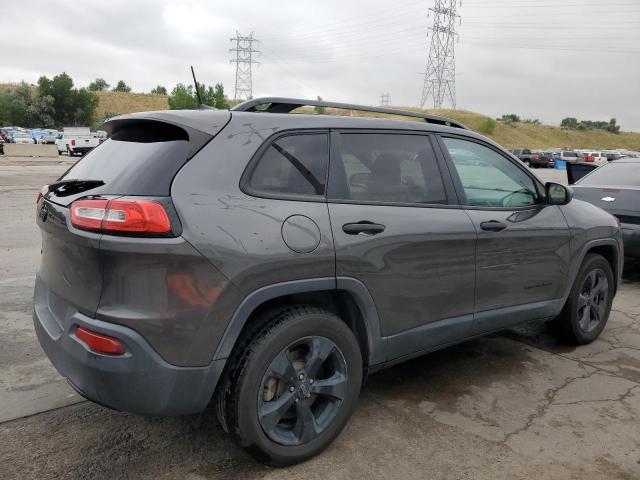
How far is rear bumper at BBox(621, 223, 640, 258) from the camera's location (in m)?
6.52

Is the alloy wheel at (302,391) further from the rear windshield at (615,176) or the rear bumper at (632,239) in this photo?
the rear windshield at (615,176)

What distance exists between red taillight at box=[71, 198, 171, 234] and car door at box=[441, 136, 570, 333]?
188cm

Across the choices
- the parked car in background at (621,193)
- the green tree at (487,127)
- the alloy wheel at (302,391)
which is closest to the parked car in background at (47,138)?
A: the parked car in background at (621,193)

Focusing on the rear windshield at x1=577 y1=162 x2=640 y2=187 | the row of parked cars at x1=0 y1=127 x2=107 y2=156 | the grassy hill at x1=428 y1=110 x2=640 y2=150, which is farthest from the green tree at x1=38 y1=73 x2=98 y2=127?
the rear windshield at x1=577 y1=162 x2=640 y2=187

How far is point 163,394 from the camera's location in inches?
92.9

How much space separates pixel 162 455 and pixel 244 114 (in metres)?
1.73

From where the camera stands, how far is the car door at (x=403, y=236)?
9.34 feet

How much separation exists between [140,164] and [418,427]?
2.02 m

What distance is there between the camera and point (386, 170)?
3.13 m

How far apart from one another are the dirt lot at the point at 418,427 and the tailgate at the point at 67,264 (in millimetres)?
744

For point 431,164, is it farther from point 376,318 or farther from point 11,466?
point 11,466

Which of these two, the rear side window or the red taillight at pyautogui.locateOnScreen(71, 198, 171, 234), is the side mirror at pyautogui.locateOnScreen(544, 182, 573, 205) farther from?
the red taillight at pyautogui.locateOnScreen(71, 198, 171, 234)

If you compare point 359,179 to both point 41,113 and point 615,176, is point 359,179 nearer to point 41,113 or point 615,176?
point 615,176

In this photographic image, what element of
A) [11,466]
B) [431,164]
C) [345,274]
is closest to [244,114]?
[345,274]
